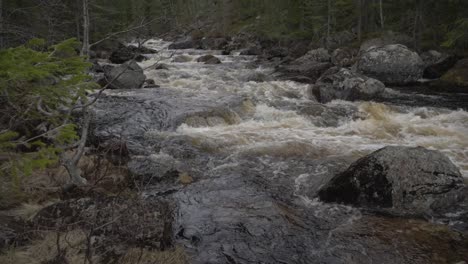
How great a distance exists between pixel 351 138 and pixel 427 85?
36.1ft

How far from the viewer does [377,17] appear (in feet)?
126

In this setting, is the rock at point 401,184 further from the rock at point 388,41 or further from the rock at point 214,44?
the rock at point 214,44

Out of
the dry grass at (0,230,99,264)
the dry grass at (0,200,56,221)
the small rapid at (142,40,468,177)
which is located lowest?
the small rapid at (142,40,468,177)

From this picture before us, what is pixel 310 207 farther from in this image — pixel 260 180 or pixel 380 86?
pixel 380 86

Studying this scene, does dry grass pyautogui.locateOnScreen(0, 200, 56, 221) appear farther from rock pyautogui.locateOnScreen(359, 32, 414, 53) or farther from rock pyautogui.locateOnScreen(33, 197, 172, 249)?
rock pyautogui.locateOnScreen(359, 32, 414, 53)

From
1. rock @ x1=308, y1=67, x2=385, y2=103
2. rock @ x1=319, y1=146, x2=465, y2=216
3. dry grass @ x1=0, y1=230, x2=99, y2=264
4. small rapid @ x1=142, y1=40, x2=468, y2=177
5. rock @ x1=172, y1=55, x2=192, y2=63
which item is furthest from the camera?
rock @ x1=172, y1=55, x2=192, y2=63

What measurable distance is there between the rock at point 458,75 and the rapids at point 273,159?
68.9 inches

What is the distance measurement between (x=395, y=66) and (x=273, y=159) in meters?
14.5

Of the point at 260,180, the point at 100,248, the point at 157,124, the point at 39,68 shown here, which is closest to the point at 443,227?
the point at 260,180

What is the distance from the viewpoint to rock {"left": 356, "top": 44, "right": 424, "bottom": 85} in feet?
68.6

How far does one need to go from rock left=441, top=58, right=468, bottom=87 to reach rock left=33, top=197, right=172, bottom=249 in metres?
18.6

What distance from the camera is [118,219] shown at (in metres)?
5.16

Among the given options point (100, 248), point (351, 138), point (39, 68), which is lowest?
point (351, 138)

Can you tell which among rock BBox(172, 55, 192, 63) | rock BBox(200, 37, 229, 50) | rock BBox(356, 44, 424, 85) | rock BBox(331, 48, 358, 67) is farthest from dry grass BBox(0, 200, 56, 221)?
rock BBox(200, 37, 229, 50)
